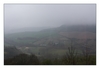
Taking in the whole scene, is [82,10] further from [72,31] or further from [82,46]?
[82,46]

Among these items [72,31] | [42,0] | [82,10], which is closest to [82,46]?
[72,31]

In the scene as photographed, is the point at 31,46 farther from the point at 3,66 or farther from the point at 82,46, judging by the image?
the point at 82,46

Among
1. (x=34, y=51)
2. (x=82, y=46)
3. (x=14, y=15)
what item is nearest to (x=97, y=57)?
(x=82, y=46)

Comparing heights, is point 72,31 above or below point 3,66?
above

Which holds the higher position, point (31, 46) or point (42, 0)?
point (42, 0)

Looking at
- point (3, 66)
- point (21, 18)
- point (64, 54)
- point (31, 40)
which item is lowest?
point (3, 66)

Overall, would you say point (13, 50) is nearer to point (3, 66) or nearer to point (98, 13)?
point (3, 66)

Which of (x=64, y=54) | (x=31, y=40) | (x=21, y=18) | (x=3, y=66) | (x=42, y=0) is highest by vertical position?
(x=42, y=0)
